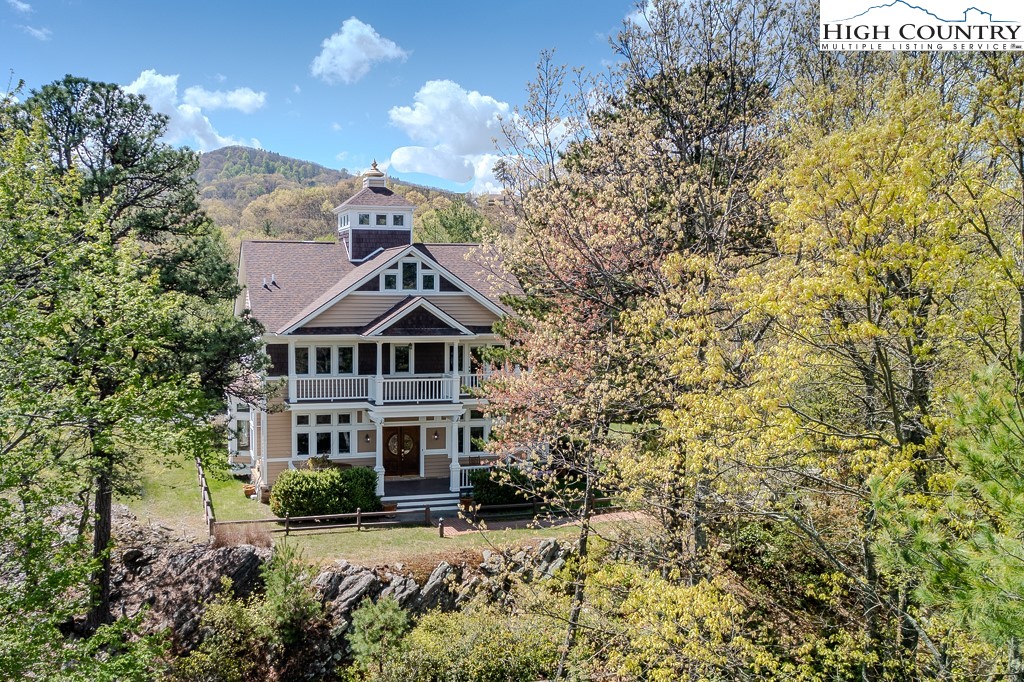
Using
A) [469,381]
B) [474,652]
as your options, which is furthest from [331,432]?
[474,652]

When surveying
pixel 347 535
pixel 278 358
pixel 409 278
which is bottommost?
pixel 347 535

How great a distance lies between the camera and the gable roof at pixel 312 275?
23.0m

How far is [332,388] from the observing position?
891 inches

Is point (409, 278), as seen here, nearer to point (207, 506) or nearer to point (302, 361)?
point (302, 361)

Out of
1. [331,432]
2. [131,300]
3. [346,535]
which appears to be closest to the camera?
[131,300]

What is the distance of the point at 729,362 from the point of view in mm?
10930

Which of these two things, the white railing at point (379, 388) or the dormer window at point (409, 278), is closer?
the white railing at point (379, 388)

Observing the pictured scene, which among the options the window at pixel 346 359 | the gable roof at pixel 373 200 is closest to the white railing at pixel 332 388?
the window at pixel 346 359

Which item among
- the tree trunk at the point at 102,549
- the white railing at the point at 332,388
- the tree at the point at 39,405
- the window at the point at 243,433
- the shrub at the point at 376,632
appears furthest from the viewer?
the window at the point at 243,433

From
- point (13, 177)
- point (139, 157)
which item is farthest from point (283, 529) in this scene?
point (13, 177)

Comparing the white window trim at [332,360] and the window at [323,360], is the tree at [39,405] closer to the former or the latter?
the white window trim at [332,360]

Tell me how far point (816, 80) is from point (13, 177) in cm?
1473

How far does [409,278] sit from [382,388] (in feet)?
13.6

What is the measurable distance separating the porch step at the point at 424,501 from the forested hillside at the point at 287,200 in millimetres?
8555
